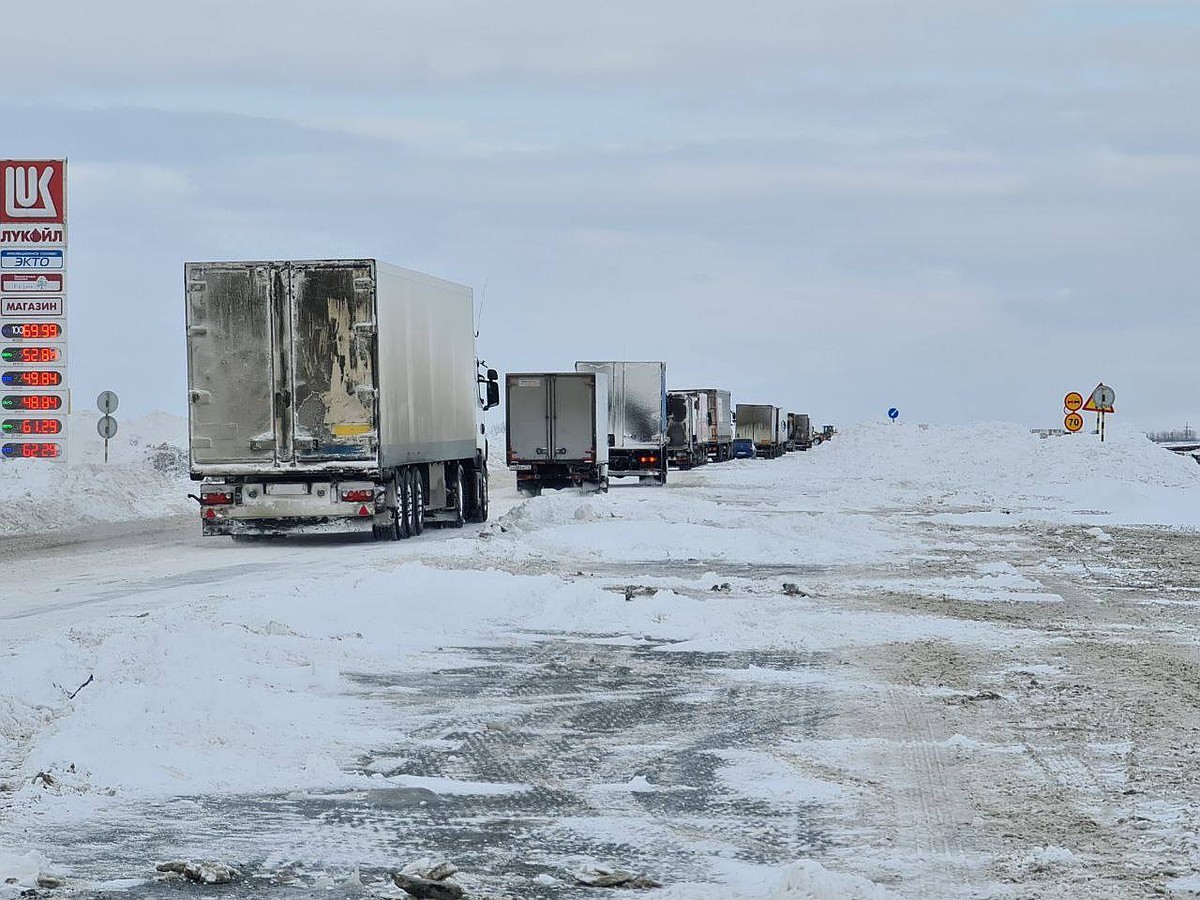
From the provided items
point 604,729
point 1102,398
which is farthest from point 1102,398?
point 604,729

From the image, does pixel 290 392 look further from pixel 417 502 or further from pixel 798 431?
pixel 798 431

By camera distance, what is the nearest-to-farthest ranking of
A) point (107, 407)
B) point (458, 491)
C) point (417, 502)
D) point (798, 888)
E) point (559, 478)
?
point (798, 888) < point (417, 502) < point (458, 491) < point (559, 478) < point (107, 407)

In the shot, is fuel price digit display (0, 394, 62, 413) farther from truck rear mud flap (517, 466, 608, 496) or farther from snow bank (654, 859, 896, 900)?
snow bank (654, 859, 896, 900)

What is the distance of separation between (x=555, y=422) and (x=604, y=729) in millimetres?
33128

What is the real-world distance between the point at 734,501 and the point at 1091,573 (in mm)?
19451

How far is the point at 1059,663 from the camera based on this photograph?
1302 centimetres

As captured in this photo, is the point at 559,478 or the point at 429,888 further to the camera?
the point at 559,478

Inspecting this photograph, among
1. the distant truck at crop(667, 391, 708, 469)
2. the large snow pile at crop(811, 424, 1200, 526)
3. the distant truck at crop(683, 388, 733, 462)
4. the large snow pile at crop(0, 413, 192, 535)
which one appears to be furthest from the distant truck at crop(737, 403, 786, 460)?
the large snow pile at crop(0, 413, 192, 535)

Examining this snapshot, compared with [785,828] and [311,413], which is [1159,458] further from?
[785,828]

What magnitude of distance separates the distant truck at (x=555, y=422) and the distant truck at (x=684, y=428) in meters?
23.0

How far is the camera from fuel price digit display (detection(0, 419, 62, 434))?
1396 inches

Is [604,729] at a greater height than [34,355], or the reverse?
[34,355]

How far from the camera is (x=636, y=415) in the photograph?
53125 millimetres

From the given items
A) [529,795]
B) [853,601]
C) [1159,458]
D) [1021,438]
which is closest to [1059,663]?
[853,601]
